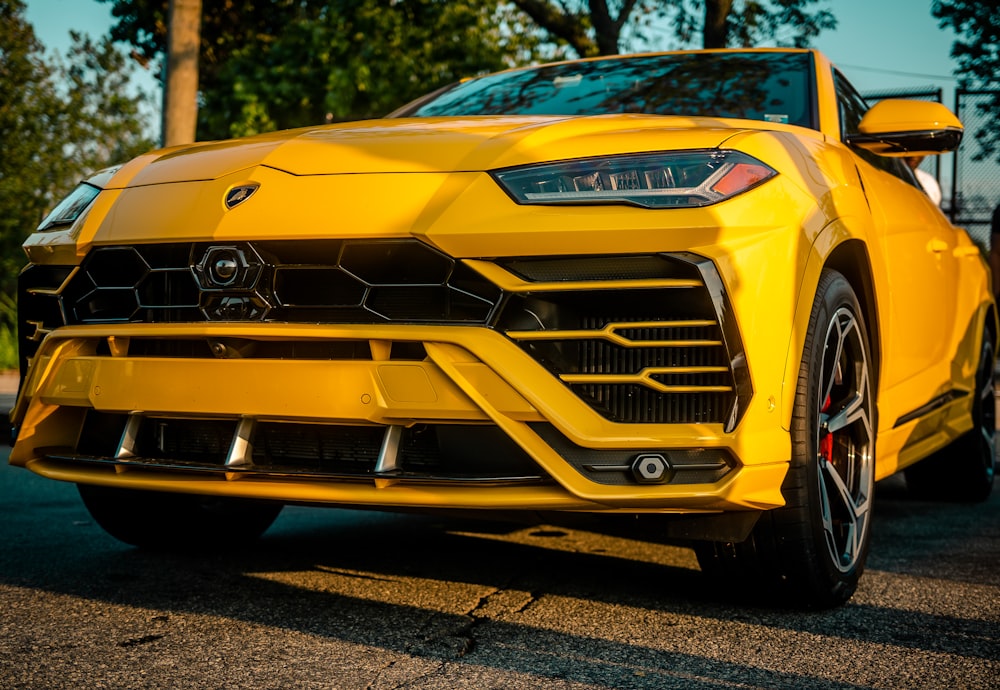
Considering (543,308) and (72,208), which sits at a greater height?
(72,208)

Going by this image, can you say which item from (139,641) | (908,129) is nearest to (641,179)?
(908,129)

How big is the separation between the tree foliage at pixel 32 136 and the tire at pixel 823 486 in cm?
1294

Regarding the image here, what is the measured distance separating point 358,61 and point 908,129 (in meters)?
10.9

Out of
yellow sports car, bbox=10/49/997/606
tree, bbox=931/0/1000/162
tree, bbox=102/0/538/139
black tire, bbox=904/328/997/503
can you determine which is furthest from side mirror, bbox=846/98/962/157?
tree, bbox=931/0/1000/162

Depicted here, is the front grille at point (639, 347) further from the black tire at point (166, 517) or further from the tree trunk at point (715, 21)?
the tree trunk at point (715, 21)

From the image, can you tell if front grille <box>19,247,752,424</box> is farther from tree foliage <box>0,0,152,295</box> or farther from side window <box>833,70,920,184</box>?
tree foliage <box>0,0,152,295</box>

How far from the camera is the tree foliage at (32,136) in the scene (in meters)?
15.8

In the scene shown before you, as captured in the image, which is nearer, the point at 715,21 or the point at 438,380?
the point at 438,380

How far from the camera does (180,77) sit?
26.6 ft

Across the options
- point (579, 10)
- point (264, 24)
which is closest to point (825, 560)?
point (579, 10)

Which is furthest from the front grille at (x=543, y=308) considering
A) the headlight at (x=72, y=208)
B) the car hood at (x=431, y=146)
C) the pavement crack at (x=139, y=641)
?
the pavement crack at (x=139, y=641)

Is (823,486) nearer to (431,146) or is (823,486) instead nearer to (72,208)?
(431,146)

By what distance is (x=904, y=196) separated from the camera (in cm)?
411

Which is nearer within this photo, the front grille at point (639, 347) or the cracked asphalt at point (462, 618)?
the cracked asphalt at point (462, 618)
